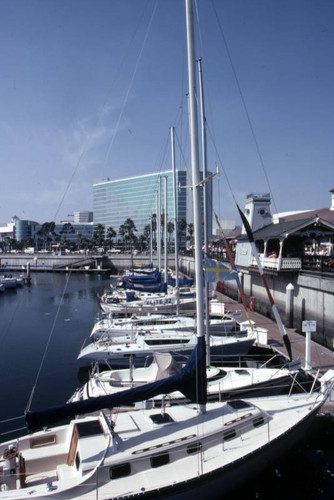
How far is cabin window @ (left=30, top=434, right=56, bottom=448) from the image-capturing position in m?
10.5

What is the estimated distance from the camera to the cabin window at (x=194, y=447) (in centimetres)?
958

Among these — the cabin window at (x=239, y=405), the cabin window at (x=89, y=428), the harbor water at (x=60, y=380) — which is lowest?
the harbor water at (x=60, y=380)

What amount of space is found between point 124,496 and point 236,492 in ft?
13.3

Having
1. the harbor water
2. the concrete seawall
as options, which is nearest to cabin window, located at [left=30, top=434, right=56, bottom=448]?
the harbor water

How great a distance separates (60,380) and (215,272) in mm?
12758

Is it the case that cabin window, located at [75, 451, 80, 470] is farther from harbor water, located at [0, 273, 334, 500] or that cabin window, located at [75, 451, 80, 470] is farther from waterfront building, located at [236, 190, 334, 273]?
waterfront building, located at [236, 190, 334, 273]

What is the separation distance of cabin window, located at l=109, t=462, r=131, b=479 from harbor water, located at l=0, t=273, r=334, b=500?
128 inches

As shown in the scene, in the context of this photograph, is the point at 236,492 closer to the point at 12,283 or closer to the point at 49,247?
the point at 12,283

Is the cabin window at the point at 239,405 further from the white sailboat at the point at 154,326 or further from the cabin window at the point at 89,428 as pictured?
the white sailboat at the point at 154,326

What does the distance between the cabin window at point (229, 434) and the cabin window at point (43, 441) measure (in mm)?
5138

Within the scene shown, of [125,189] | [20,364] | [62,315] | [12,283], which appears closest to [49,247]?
[125,189]

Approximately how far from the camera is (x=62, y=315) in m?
42.7

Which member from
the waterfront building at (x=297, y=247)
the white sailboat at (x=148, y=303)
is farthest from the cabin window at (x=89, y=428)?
the white sailboat at (x=148, y=303)

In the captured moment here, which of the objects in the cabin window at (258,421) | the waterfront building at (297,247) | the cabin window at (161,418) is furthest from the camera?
the waterfront building at (297,247)
